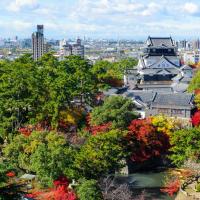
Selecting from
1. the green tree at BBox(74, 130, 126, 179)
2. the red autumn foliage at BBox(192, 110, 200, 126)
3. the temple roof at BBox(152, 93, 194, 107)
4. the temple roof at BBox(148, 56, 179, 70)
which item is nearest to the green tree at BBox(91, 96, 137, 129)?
the green tree at BBox(74, 130, 126, 179)

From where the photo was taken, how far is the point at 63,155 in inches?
892

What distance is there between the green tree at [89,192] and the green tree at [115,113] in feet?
31.2

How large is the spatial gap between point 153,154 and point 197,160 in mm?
4155

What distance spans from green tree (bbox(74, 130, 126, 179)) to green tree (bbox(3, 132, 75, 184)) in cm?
63

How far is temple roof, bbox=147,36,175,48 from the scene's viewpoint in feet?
185

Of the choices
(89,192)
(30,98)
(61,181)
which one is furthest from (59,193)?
(30,98)

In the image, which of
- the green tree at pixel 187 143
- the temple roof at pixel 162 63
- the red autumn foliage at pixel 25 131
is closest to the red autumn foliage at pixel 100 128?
the red autumn foliage at pixel 25 131

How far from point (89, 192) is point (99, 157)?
3.72 metres

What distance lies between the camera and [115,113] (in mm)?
29844

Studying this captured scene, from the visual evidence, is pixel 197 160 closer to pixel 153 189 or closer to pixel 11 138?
pixel 153 189

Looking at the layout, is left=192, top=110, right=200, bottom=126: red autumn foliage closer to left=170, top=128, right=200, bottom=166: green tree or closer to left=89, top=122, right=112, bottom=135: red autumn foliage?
left=89, top=122, right=112, bottom=135: red autumn foliage

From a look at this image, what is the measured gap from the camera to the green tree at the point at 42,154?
22.3 meters

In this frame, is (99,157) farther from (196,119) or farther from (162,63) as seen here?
(162,63)

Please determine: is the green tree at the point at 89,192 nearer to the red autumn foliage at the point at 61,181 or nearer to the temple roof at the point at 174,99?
the red autumn foliage at the point at 61,181
